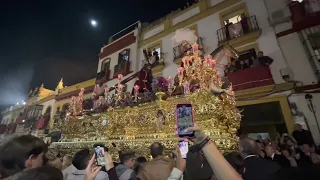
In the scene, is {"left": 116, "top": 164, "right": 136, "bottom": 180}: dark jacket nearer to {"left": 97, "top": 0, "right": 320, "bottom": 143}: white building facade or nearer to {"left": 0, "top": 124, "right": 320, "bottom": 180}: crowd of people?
{"left": 0, "top": 124, "right": 320, "bottom": 180}: crowd of people

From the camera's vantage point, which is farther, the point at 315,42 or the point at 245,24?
the point at 245,24

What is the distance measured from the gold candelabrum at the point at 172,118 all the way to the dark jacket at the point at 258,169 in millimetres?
1877

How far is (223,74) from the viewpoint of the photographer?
898 centimetres

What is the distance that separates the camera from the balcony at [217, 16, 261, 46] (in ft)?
28.1

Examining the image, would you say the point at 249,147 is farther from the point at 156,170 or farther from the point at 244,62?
the point at 244,62

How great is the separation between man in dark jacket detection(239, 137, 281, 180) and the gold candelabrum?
5.55 feet

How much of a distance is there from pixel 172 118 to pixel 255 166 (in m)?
2.94

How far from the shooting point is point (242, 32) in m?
8.98

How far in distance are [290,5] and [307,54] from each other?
7.91ft

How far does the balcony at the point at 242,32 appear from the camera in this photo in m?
8.55

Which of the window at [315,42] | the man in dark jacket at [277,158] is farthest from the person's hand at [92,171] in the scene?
the window at [315,42]

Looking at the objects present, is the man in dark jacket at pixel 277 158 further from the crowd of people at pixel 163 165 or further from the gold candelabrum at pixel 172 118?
the gold candelabrum at pixel 172 118

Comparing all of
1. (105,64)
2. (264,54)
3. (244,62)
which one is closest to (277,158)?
(244,62)

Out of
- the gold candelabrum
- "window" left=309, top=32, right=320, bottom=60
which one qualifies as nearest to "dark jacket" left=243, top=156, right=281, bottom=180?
the gold candelabrum
